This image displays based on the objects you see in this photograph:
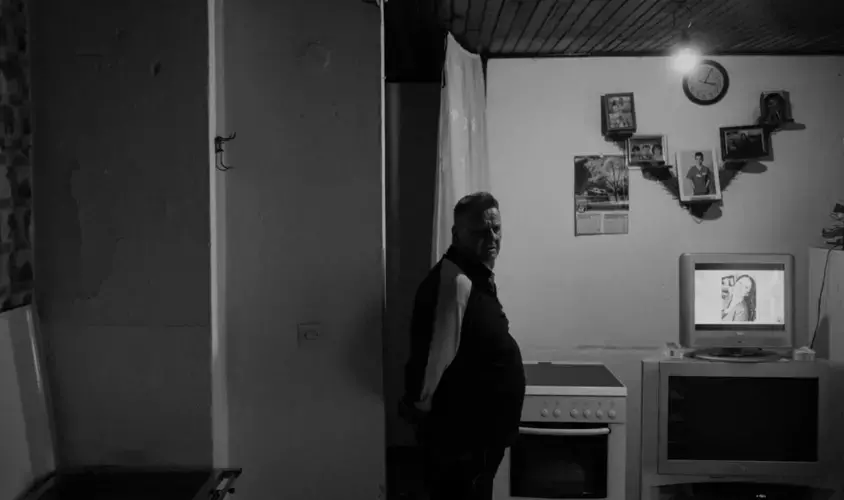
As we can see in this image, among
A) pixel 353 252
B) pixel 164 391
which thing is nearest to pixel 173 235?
pixel 164 391

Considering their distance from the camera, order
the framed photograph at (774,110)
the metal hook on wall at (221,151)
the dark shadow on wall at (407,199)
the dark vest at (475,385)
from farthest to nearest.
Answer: the dark shadow on wall at (407,199) < the framed photograph at (774,110) < the metal hook on wall at (221,151) < the dark vest at (475,385)

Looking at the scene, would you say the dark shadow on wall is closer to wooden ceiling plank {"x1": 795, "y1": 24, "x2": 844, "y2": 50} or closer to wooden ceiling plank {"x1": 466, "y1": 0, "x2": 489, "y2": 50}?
wooden ceiling plank {"x1": 466, "y1": 0, "x2": 489, "y2": 50}

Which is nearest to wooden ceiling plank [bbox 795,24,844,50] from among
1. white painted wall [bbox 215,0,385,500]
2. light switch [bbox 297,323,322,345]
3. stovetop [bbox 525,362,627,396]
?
stovetop [bbox 525,362,627,396]

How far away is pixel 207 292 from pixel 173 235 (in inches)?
7.5

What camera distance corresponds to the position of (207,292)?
2041 mm

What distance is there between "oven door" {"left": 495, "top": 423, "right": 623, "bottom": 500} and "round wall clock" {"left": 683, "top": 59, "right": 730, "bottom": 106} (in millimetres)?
1615

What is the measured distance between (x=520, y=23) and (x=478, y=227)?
974 mm

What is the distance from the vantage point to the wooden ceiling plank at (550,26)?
8.52 ft

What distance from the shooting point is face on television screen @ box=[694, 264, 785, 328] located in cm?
303

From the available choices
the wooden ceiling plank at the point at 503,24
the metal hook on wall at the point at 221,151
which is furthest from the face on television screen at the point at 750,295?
the metal hook on wall at the point at 221,151

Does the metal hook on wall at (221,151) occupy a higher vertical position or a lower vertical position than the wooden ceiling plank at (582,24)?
lower

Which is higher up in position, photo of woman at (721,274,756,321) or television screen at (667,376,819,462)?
photo of woman at (721,274,756,321)

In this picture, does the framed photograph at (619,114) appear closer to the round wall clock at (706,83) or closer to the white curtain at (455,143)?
the round wall clock at (706,83)

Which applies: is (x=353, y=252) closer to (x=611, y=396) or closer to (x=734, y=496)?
(x=611, y=396)
